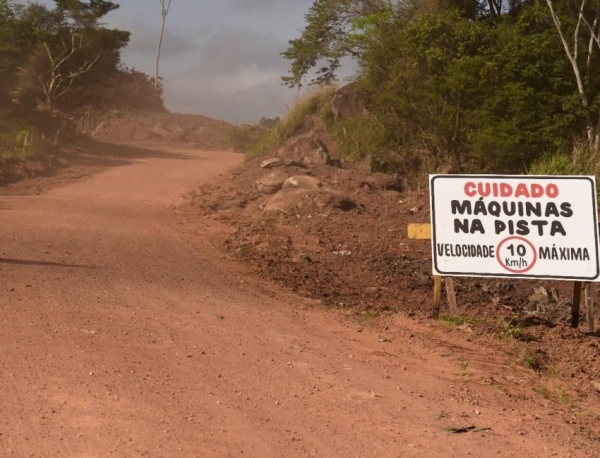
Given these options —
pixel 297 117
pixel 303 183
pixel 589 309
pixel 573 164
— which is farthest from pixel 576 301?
pixel 297 117

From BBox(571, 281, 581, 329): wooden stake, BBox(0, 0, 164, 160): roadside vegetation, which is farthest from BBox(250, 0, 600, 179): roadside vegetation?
BBox(0, 0, 164, 160): roadside vegetation

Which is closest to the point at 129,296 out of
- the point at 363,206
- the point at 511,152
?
the point at 363,206

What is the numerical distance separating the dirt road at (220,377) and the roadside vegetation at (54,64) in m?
20.0

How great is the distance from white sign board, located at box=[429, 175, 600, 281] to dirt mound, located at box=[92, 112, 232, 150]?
108 feet

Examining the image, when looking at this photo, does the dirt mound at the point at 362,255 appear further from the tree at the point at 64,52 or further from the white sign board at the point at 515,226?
the tree at the point at 64,52

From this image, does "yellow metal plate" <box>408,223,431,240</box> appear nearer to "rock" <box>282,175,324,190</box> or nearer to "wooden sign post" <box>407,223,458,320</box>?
"wooden sign post" <box>407,223,458,320</box>

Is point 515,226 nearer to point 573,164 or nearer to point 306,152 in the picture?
point 573,164

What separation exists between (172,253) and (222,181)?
9802 mm

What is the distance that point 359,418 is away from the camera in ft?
15.7

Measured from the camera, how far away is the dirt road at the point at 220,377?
4.34 meters

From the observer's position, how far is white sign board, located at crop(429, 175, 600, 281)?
743cm

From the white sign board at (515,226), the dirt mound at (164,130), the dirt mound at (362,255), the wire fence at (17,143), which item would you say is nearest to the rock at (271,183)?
the dirt mound at (362,255)

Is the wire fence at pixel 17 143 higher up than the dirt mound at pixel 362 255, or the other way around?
the wire fence at pixel 17 143

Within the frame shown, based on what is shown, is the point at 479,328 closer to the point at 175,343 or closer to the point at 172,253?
the point at 175,343
